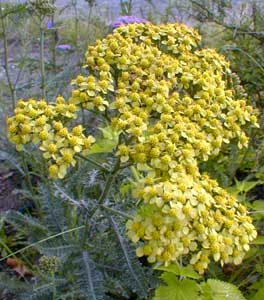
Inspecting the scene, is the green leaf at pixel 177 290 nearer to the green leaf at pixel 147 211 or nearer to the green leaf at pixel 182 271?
the green leaf at pixel 182 271

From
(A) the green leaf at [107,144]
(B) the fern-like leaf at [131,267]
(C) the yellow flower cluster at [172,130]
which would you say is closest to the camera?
(C) the yellow flower cluster at [172,130]

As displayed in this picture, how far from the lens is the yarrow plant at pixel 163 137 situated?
142cm

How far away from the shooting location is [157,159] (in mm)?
1491

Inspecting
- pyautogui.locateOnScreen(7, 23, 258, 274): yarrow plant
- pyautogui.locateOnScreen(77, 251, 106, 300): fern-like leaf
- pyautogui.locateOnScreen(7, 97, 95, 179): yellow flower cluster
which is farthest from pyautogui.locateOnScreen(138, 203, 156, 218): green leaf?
pyautogui.locateOnScreen(77, 251, 106, 300): fern-like leaf

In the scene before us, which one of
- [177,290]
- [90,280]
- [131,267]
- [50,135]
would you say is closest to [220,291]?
[177,290]

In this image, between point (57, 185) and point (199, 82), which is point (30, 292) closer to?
point (57, 185)

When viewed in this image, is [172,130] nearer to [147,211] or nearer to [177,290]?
[147,211]

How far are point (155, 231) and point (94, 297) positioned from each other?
15.6 inches

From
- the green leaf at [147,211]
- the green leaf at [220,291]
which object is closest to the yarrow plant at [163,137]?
the green leaf at [147,211]

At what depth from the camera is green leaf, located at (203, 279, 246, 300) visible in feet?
5.50

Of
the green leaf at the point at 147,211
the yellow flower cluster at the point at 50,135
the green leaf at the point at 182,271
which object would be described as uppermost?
the yellow flower cluster at the point at 50,135

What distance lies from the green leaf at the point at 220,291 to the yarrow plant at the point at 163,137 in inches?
Result: 4.3

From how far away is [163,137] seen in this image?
152 cm

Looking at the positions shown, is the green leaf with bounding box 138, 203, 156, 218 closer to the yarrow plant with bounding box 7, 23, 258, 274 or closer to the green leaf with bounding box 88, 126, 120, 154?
the yarrow plant with bounding box 7, 23, 258, 274
